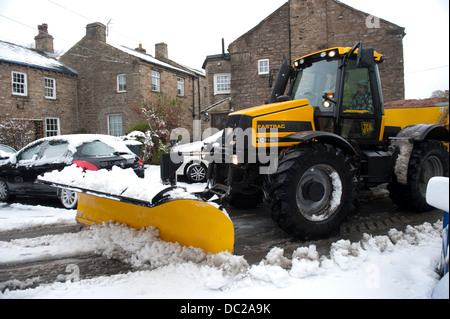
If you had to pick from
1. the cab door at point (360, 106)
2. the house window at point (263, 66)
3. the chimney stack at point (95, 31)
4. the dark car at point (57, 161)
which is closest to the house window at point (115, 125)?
the chimney stack at point (95, 31)

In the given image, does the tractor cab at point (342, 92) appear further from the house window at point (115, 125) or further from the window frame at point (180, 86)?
the window frame at point (180, 86)

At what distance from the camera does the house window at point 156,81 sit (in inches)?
880

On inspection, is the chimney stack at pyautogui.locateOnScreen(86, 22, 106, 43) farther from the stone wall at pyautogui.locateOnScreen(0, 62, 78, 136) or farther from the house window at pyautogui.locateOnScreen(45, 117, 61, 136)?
the house window at pyautogui.locateOnScreen(45, 117, 61, 136)

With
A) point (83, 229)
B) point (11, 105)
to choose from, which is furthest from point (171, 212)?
point (11, 105)

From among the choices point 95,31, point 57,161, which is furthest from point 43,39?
point 57,161

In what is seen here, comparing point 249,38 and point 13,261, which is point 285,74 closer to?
point 13,261

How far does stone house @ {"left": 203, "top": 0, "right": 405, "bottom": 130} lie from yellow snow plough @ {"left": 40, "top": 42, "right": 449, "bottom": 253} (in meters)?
11.0

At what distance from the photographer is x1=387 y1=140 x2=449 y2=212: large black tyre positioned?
4836 millimetres

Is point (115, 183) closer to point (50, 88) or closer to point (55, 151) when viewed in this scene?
point (55, 151)

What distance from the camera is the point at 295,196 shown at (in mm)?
3658

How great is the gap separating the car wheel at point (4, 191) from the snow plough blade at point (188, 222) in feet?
16.0

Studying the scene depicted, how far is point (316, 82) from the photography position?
15.3ft

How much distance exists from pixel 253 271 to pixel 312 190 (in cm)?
138

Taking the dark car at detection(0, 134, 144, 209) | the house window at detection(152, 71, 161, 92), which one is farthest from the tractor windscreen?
the house window at detection(152, 71, 161, 92)
